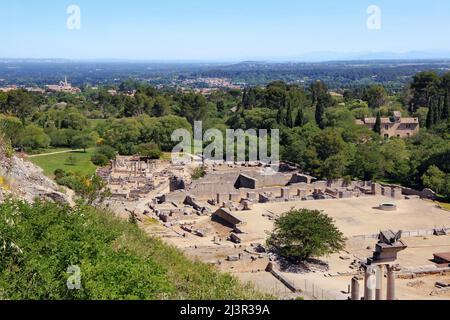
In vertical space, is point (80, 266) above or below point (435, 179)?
above

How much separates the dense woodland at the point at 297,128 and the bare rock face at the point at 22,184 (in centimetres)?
1687

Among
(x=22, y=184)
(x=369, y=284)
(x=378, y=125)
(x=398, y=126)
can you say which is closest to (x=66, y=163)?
(x=378, y=125)

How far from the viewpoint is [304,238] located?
25.8 meters

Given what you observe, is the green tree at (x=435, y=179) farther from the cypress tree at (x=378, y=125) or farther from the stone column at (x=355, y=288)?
the stone column at (x=355, y=288)

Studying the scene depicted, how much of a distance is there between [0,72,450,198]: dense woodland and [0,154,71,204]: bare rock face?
16871 millimetres

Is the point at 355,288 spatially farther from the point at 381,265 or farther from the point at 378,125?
the point at 378,125

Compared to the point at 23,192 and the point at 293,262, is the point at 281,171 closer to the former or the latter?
the point at 293,262

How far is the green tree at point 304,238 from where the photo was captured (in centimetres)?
2562

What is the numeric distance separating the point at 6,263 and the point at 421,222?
25.9 meters

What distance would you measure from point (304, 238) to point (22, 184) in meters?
12.3

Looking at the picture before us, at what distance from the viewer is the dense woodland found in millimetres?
45594

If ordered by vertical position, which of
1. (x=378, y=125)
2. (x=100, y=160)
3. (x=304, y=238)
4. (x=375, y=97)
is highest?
(x=375, y=97)

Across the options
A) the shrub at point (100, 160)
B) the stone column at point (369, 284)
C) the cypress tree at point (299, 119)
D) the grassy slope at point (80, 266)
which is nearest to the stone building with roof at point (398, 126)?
the cypress tree at point (299, 119)

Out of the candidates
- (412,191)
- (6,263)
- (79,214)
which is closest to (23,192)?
(79,214)
